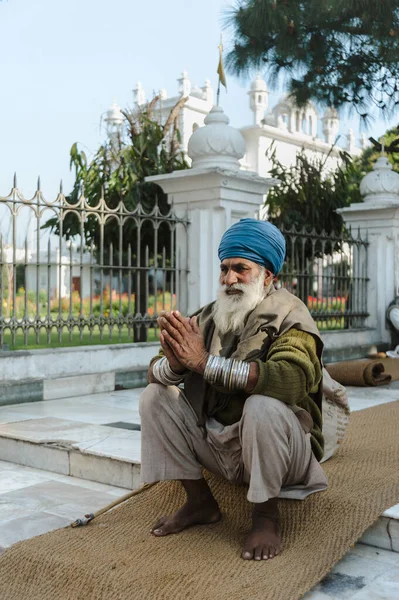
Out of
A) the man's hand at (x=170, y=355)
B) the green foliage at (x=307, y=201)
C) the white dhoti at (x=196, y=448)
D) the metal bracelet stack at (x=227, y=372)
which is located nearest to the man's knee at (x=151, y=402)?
the white dhoti at (x=196, y=448)

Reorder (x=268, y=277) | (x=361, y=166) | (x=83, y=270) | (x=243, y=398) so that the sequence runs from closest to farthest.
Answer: (x=243, y=398) → (x=268, y=277) → (x=83, y=270) → (x=361, y=166)

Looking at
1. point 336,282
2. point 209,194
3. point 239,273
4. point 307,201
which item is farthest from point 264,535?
point 307,201

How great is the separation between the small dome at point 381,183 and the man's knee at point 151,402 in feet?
22.5

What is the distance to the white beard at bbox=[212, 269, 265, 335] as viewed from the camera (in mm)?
2572

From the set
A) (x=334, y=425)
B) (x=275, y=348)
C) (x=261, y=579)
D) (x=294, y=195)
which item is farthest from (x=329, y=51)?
(x=261, y=579)

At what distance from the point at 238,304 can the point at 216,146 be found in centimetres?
398

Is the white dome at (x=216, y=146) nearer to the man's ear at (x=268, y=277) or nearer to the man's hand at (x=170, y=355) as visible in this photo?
the man's ear at (x=268, y=277)

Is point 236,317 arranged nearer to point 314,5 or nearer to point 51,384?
point 51,384

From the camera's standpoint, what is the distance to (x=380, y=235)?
8.91m

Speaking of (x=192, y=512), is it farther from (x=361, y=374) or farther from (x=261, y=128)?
(x=261, y=128)

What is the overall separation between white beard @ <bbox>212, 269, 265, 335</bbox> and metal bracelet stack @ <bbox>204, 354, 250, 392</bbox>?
0.25 meters

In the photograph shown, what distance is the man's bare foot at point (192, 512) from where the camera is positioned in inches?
101

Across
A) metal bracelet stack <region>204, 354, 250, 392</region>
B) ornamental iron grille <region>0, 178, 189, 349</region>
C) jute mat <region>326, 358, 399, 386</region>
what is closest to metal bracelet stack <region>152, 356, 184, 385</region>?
metal bracelet stack <region>204, 354, 250, 392</region>

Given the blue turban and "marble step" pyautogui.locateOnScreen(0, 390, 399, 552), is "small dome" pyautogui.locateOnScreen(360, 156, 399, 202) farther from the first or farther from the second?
the blue turban
